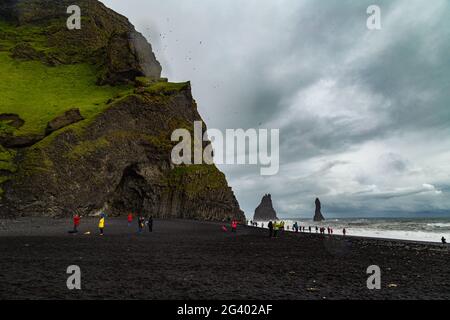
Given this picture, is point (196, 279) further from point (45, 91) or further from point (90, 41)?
point (90, 41)

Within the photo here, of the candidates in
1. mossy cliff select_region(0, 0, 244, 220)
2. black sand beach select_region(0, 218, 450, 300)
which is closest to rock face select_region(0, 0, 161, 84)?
mossy cliff select_region(0, 0, 244, 220)

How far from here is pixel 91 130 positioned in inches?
2692

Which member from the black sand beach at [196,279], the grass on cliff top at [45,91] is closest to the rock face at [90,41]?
the grass on cliff top at [45,91]

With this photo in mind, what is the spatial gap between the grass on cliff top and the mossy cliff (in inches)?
10.9

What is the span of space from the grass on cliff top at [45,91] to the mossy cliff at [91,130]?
0.91 ft

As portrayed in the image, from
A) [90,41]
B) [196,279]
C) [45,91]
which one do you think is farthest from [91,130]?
[90,41]

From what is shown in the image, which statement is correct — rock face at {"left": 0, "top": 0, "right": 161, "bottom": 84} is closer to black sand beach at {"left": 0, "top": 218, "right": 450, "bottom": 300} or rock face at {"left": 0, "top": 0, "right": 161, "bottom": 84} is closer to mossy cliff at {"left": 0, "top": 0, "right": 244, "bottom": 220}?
mossy cliff at {"left": 0, "top": 0, "right": 244, "bottom": 220}

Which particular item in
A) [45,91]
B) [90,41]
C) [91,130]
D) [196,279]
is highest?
[90,41]

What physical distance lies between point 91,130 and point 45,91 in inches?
1585

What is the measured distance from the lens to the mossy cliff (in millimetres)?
59500

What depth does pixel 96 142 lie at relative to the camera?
225 feet

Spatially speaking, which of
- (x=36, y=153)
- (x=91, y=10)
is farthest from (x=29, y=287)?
(x=91, y=10)
